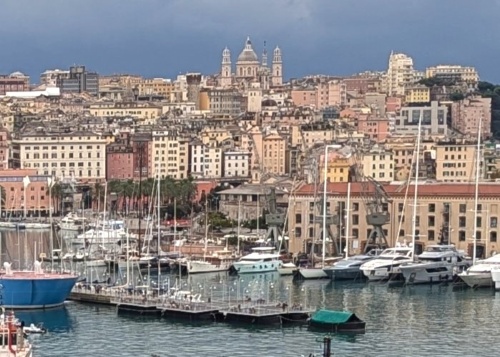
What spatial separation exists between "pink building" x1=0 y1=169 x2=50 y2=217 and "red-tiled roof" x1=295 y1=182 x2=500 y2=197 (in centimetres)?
1990

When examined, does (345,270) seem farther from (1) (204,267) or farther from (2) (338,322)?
(2) (338,322)

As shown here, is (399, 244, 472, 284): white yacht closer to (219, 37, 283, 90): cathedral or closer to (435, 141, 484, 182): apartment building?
(435, 141, 484, 182): apartment building

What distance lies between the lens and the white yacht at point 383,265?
32125 mm

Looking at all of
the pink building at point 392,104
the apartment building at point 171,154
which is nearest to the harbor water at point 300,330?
the apartment building at point 171,154

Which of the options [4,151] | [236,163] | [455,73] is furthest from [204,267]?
[455,73]

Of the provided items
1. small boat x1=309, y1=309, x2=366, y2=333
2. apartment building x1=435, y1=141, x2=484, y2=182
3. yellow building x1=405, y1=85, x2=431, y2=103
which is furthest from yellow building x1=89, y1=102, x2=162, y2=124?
small boat x1=309, y1=309, x2=366, y2=333

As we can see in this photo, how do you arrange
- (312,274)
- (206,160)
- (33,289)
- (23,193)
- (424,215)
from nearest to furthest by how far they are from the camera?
(33,289), (312,274), (424,215), (23,193), (206,160)

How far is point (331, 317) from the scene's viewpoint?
2423 cm

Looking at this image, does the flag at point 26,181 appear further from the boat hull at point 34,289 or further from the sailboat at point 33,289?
the boat hull at point 34,289

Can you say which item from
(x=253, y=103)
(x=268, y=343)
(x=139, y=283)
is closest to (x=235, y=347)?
(x=268, y=343)

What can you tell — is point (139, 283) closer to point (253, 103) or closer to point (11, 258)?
point (11, 258)

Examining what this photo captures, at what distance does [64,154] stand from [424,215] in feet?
92.3

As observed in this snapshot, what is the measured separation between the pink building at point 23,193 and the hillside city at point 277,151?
0.05 meters

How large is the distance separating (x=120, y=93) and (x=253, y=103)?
14.6m
